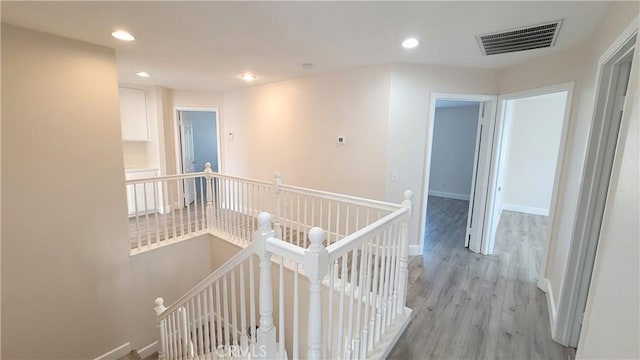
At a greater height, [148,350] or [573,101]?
[573,101]

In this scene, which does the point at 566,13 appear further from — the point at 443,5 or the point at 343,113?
the point at 343,113

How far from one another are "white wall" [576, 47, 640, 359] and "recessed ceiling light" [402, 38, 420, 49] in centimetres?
194

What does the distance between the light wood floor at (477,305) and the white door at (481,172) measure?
0.30 m

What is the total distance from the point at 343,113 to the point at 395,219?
212 cm

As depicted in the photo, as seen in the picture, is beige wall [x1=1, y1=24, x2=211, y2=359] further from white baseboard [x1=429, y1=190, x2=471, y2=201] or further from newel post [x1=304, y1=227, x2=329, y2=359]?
white baseboard [x1=429, y1=190, x2=471, y2=201]

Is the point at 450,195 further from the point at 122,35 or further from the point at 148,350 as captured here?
the point at 122,35

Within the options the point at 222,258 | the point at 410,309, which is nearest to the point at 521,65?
the point at 410,309

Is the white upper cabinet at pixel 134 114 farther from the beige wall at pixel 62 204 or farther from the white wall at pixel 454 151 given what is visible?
the white wall at pixel 454 151

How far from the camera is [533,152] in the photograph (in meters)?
5.61

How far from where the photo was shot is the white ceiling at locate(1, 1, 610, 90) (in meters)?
1.90

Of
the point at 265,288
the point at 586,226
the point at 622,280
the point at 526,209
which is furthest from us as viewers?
the point at 526,209

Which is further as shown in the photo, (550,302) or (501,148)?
(501,148)

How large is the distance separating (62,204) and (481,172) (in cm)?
474

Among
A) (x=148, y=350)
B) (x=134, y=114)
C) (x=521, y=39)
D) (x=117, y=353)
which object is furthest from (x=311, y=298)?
(x=134, y=114)
